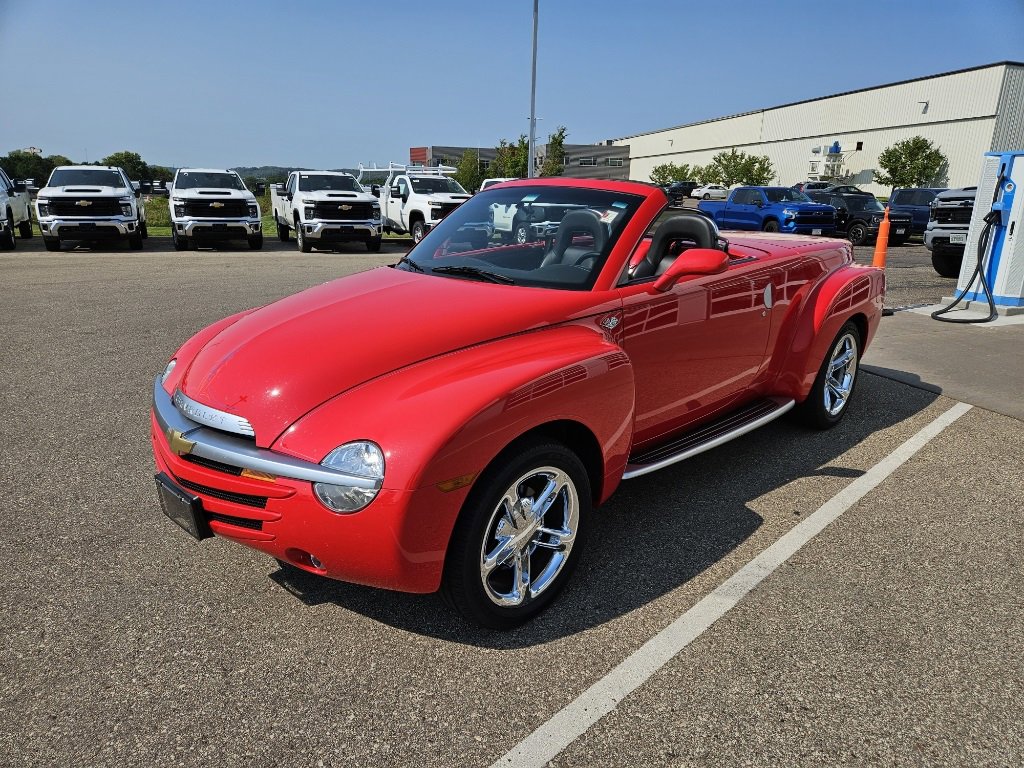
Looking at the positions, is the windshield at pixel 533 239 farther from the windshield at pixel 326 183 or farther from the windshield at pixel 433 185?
the windshield at pixel 433 185

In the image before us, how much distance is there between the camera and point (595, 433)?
3.05 metres

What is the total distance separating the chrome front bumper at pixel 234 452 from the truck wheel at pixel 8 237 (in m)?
16.8

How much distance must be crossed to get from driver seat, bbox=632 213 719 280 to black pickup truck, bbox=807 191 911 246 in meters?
20.9

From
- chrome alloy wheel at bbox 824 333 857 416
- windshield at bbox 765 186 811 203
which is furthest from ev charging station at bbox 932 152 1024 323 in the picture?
windshield at bbox 765 186 811 203

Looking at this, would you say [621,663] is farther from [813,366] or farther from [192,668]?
[813,366]

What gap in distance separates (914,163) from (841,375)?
5048 centimetres

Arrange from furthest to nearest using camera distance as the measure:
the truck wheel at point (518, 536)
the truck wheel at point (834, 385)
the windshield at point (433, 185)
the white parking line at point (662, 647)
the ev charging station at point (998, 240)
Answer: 1. the windshield at point (433, 185)
2. the ev charging station at point (998, 240)
3. the truck wheel at point (834, 385)
4. the truck wheel at point (518, 536)
5. the white parking line at point (662, 647)

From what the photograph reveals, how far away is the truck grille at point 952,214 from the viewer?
1345 centimetres

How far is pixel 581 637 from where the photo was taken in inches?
113

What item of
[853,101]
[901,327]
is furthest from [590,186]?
[853,101]

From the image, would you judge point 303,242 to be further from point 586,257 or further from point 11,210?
point 586,257

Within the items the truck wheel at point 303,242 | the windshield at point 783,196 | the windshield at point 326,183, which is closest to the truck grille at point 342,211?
the truck wheel at point 303,242

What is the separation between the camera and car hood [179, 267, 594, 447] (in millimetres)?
2754

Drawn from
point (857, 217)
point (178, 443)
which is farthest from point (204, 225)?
point (857, 217)
